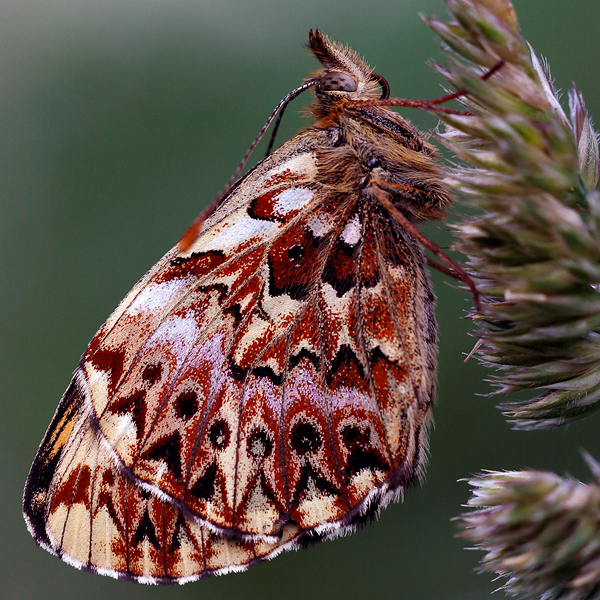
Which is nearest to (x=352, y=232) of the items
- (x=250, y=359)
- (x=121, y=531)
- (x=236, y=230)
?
(x=236, y=230)

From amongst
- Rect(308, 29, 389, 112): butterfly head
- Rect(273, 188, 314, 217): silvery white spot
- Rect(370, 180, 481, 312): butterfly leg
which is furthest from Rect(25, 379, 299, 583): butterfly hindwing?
Rect(308, 29, 389, 112): butterfly head

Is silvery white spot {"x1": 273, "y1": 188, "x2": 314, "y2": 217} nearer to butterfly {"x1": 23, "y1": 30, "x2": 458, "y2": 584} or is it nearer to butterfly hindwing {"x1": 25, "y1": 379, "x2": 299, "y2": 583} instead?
butterfly {"x1": 23, "y1": 30, "x2": 458, "y2": 584}

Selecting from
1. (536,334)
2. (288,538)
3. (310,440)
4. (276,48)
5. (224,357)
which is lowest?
(288,538)

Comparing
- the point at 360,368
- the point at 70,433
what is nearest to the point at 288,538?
the point at 360,368

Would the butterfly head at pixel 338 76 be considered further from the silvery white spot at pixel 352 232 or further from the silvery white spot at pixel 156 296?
the silvery white spot at pixel 156 296

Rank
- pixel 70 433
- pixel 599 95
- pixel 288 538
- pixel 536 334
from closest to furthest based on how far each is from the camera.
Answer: pixel 536 334 < pixel 288 538 < pixel 70 433 < pixel 599 95

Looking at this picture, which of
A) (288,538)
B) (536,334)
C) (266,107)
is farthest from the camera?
(266,107)

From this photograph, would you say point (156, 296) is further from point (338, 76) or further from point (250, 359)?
point (338, 76)

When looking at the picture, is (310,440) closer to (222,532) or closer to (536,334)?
(222,532)
